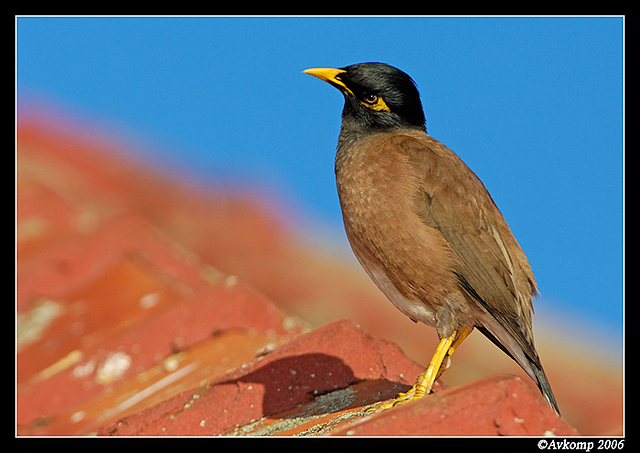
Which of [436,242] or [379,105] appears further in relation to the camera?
[379,105]

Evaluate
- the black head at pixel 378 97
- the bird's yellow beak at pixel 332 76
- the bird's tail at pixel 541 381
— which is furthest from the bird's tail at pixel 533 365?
the bird's yellow beak at pixel 332 76

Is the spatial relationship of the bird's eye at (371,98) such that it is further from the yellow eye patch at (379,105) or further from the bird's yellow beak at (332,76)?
the bird's yellow beak at (332,76)

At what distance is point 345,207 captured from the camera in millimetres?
3406

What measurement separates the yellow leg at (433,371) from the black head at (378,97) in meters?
1.21

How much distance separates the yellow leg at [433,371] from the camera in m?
2.84

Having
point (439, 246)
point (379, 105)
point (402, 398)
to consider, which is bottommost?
point (402, 398)

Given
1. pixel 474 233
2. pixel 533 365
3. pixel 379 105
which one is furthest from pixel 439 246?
pixel 379 105

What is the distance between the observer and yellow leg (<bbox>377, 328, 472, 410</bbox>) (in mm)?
2844

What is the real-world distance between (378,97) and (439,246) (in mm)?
986

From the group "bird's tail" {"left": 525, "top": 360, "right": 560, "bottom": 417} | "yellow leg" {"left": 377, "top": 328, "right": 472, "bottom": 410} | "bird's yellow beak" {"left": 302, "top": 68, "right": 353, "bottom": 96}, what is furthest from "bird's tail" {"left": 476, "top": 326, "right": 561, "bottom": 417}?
"bird's yellow beak" {"left": 302, "top": 68, "right": 353, "bottom": 96}

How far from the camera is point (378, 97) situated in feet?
12.1

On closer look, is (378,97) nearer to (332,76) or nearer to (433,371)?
(332,76)

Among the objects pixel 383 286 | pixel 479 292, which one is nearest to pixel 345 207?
pixel 383 286

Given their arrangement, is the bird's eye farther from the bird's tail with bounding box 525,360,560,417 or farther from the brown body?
the bird's tail with bounding box 525,360,560,417
